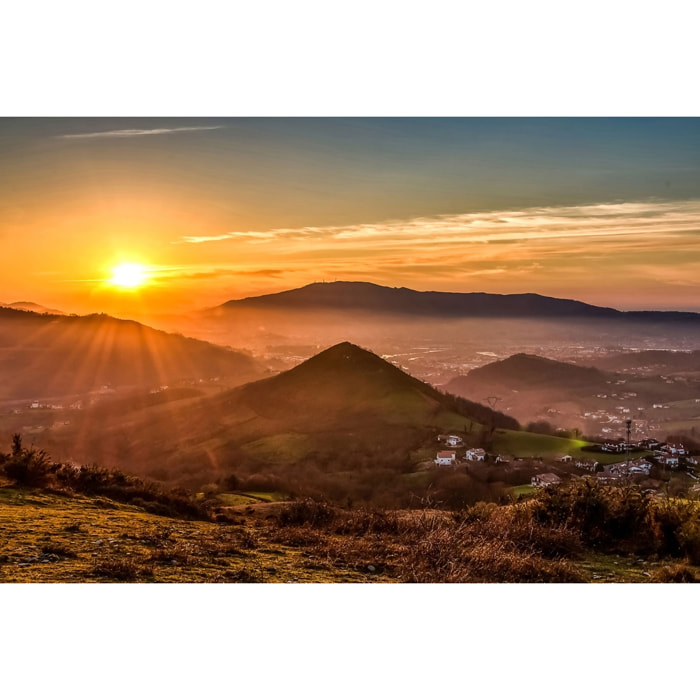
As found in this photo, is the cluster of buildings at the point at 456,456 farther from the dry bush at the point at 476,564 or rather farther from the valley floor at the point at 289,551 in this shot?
the dry bush at the point at 476,564

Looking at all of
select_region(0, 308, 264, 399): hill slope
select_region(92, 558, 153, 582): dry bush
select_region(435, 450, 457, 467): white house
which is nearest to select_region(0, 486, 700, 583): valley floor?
select_region(92, 558, 153, 582): dry bush

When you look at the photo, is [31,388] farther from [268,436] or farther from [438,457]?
[438,457]

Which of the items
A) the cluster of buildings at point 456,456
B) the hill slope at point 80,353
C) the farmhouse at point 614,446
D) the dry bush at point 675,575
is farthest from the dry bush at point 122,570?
the farmhouse at point 614,446

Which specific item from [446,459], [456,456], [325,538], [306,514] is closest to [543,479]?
[456,456]

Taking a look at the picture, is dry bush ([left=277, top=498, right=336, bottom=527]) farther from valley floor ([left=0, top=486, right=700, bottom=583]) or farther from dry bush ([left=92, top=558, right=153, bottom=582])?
dry bush ([left=92, top=558, right=153, bottom=582])

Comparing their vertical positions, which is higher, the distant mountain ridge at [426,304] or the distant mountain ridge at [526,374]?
the distant mountain ridge at [426,304]

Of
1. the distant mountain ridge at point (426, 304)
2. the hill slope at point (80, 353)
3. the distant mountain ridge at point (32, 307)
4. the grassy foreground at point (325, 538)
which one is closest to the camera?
the grassy foreground at point (325, 538)

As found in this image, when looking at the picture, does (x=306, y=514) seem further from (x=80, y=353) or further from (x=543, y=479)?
(x=80, y=353)
